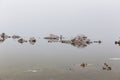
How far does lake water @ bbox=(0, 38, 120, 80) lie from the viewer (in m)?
3.39

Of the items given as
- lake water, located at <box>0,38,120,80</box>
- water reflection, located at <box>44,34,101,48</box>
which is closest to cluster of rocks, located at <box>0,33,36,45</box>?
lake water, located at <box>0,38,120,80</box>

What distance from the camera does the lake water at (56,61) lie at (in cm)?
339

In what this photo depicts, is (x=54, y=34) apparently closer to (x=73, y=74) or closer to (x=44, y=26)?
(x=44, y=26)

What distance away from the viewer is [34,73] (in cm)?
345

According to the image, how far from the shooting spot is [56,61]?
137 inches

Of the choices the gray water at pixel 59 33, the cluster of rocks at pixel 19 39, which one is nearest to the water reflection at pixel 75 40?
the gray water at pixel 59 33

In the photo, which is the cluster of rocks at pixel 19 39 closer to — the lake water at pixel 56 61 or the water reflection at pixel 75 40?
the lake water at pixel 56 61

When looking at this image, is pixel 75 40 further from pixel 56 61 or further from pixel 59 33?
pixel 56 61

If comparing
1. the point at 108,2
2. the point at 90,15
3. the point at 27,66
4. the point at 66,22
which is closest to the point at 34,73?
the point at 27,66

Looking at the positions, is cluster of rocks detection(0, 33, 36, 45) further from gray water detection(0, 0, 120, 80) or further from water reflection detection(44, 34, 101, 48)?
water reflection detection(44, 34, 101, 48)

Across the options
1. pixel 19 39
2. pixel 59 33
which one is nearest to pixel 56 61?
pixel 59 33

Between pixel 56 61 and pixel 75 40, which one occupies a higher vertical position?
pixel 75 40

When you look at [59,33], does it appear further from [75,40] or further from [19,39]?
[19,39]

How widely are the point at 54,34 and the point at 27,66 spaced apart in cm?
48
